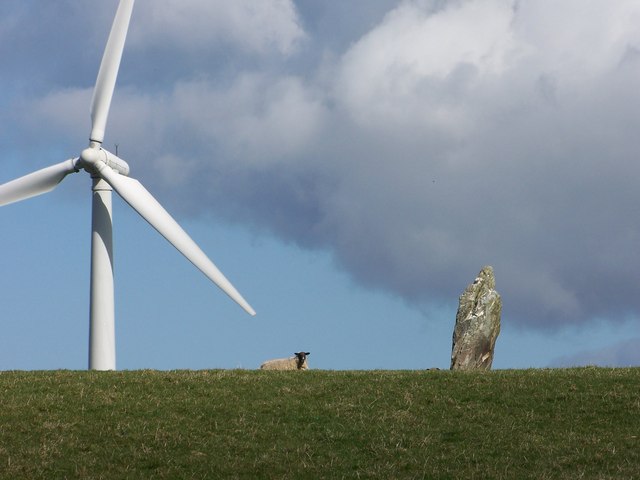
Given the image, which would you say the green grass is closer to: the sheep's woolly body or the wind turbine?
the wind turbine

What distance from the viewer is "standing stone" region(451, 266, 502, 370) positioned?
1601 inches

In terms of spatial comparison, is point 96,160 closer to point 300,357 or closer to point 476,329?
point 300,357

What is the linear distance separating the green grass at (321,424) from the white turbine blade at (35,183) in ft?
35.1

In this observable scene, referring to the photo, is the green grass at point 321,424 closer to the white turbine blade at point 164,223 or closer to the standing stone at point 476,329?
the white turbine blade at point 164,223

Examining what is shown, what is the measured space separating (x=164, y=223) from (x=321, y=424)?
1441 centimetres

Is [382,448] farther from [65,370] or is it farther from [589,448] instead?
[65,370]

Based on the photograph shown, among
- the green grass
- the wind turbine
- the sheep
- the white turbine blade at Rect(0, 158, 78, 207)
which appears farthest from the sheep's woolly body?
the white turbine blade at Rect(0, 158, 78, 207)

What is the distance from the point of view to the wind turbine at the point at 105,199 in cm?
3672

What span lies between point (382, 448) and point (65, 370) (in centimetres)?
1366

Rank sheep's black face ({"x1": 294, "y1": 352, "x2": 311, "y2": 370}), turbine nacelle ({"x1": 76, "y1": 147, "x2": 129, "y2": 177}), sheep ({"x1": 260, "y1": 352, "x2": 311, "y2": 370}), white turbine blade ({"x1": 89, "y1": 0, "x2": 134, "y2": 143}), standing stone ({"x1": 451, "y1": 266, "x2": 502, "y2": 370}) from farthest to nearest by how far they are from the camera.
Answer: sheep ({"x1": 260, "y1": 352, "x2": 311, "y2": 370}) → standing stone ({"x1": 451, "y1": 266, "x2": 502, "y2": 370}) → white turbine blade ({"x1": 89, "y1": 0, "x2": 134, "y2": 143}) → sheep's black face ({"x1": 294, "y1": 352, "x2": 311, "y2": 370}) → turbine nacelle ({"x1": 76, "y1": 147, "x2": 129, "y2": 177})

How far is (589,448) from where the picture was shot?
23344 millimetres

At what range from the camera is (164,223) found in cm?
3697

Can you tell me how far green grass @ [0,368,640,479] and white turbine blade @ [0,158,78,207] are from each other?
1070 centimetres

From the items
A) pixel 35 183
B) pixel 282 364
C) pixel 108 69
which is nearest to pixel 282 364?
pixel 282 364
